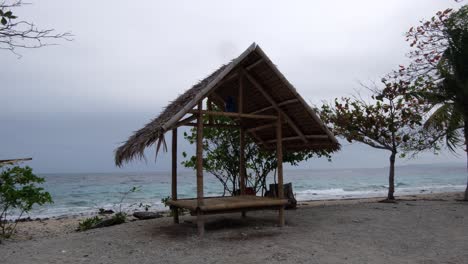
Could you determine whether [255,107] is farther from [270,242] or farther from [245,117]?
[270,242]

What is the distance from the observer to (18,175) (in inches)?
295

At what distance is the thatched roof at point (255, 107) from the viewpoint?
595 cm

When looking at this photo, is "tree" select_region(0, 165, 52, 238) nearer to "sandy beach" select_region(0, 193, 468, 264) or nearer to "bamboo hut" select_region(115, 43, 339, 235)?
"sandy beach" select_region(0, 193, 468, 264)

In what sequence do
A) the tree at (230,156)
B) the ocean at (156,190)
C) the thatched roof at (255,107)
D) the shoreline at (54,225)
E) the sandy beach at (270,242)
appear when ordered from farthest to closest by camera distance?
the ocean at (156,190), the tree at (230,156), the shoreline at (54,225), the thatched roof at (255,107), the sandy beach at (270,242)

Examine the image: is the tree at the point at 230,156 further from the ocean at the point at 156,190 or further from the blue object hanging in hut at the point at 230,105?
the ocean at the point at 156,190

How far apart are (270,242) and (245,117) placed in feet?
7.35

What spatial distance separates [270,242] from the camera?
5.73 m

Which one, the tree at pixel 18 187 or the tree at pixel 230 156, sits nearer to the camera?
the tree at pixel 18 187

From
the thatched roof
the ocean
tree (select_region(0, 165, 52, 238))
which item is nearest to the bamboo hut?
the thatched roof

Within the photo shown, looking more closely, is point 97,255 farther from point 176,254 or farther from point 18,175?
point 18,175

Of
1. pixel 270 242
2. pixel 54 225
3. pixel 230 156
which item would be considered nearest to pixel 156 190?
pixel 54 225

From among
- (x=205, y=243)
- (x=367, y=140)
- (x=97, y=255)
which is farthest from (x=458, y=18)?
(x=97, y=255)

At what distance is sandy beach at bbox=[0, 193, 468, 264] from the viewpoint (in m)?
4.97

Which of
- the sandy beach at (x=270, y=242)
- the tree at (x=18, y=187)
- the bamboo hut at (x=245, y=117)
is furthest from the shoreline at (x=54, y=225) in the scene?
the bamboo hut at (x=245, y=117)
